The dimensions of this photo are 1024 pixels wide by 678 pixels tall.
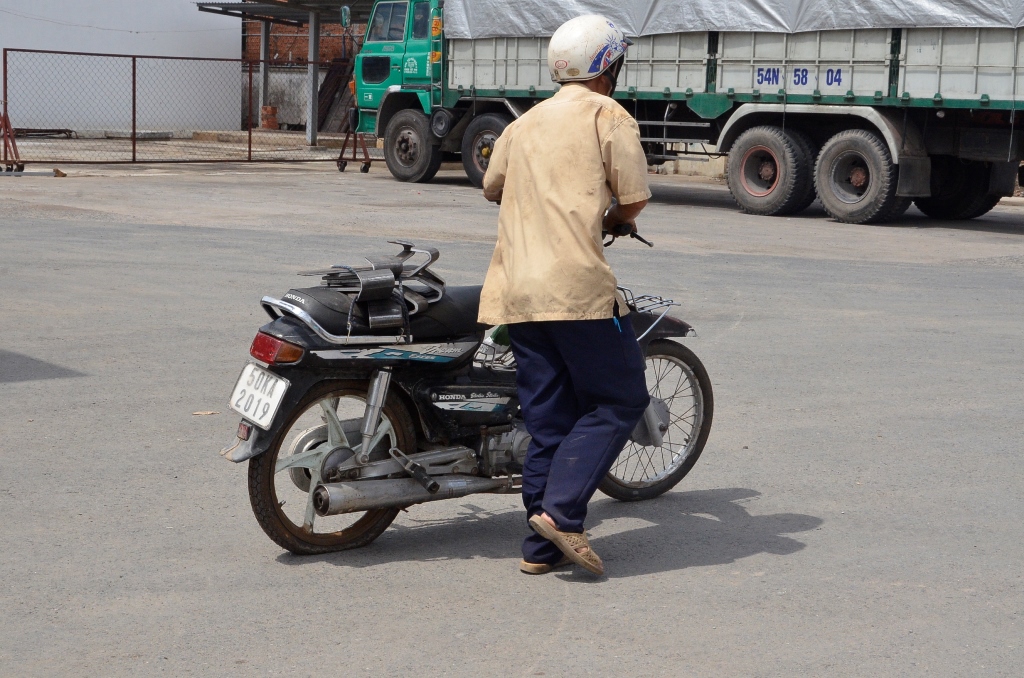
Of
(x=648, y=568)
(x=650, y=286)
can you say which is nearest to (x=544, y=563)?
(x=648, y=568)

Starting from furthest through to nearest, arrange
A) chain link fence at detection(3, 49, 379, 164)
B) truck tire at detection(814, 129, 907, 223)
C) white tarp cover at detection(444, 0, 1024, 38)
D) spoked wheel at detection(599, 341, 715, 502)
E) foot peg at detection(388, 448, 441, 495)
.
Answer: chain link fence at detection(3, 49, 379, 164)
truck tire at detection(814, 129, 907, 223)
white tarp cover at detection(444, 0, 1024, 38)
spoked wheel at detection(599, 341, 715, 502)
foot peg at detection(388, 448, 441, 495)

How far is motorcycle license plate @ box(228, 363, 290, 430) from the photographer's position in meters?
4.36

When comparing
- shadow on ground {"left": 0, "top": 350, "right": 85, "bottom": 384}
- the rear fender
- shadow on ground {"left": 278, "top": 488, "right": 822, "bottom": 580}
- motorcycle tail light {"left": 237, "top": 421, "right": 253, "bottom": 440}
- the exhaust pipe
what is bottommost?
shadow on ground {"left": 278, "top": 488, "right": 822, "bottom": 580}

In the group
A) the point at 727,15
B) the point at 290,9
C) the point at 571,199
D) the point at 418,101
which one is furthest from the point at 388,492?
the point at 290,9

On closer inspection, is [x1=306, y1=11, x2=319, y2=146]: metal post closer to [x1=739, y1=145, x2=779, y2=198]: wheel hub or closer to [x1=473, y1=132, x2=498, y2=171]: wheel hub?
[x1=473, y1=132, x2=498, y2=171]: wheel hub

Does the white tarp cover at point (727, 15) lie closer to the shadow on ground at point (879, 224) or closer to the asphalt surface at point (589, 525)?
the shadow on ground at point (879, 224)

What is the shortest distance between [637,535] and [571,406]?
70 cm

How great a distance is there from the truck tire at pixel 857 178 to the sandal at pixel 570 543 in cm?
1319

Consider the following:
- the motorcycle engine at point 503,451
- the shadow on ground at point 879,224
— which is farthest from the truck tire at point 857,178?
the motorcycle engine at point 503,451

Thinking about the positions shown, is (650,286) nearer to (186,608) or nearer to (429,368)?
(429,368)

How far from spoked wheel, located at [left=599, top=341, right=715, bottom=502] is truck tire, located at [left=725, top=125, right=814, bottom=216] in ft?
41.4

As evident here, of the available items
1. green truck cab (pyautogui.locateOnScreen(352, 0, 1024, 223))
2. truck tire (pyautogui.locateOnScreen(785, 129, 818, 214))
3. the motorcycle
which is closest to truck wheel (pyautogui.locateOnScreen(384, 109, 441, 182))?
green truck cab (pyautogui.locateOnScreen(352, 0, 1024, 223))

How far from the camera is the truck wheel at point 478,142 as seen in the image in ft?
69.6

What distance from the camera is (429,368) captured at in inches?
185
